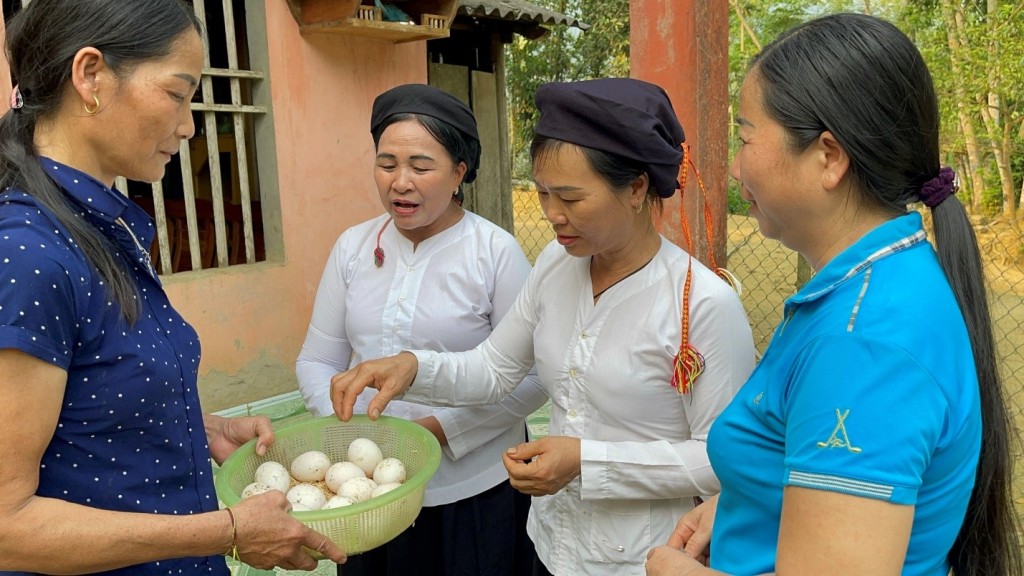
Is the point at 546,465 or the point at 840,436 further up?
the point at 840,436

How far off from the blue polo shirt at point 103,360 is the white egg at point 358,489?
43cm

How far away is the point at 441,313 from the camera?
223 centimetres

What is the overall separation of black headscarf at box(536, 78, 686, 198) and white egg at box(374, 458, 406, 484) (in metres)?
0.92

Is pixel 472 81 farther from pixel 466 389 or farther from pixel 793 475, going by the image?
pixel 793 475

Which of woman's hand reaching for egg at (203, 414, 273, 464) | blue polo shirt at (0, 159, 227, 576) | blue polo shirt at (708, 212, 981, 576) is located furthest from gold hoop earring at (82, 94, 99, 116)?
blue polo shirt at (708, 212, 981, 576)

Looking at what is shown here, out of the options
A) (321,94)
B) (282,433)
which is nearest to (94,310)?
(282,433)

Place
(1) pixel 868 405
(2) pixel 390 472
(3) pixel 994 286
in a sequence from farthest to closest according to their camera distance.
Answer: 1. (3) pixel 994 286
2. (2) pixel 390 472
3. (1) pixel 868 405

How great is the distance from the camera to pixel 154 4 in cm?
136

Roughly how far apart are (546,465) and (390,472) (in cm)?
50

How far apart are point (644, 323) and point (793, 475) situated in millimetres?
766

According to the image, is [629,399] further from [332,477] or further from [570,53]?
[570,53]

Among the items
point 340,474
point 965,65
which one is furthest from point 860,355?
point 965,65

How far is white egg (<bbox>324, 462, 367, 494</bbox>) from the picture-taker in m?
1.95

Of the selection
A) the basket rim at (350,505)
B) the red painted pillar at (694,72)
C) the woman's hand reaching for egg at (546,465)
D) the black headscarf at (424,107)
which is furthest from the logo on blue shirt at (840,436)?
the red painted pillar at (694,72)
